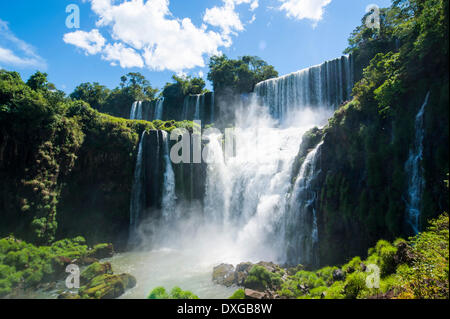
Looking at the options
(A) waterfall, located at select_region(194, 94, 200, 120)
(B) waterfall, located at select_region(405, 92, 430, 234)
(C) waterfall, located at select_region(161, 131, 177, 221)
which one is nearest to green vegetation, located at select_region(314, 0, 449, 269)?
(B) waterfall, located at select_region(405, 92, 430, 234)

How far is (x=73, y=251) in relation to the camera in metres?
17.0

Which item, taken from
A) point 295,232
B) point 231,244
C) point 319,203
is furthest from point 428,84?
point 231,244

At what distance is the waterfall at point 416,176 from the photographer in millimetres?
9352

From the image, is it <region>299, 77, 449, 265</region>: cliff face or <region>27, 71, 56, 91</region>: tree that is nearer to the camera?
<region>299, 77, 449, 265</region>: cliff face

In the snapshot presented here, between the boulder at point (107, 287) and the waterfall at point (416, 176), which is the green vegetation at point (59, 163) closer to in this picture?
the boulder at point (107, 287)

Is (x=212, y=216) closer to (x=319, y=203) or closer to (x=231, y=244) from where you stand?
(x=231, y=244)

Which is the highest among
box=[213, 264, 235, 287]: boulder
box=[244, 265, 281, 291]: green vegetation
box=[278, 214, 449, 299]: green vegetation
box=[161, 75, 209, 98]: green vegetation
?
box=[161, 75, 209, 98]: green vegetation

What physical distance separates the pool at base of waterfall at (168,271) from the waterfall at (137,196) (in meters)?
3.07

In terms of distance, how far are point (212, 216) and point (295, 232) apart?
8.79 meters

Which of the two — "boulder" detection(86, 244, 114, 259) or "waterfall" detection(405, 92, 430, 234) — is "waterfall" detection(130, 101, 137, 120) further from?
"waterfall" detection(405, 92, 430, 234)

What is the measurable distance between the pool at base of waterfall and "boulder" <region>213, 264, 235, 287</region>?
0.28 m

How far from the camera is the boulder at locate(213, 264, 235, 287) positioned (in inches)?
512

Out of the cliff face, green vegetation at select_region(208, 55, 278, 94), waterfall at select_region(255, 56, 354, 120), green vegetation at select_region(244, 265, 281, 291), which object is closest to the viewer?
the cliff face

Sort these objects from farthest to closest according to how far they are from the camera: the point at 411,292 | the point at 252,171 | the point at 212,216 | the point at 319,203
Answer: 1. the point at 212,216
2. the point at 252,171
3. the point at 319,203
4. the point at 411,292
